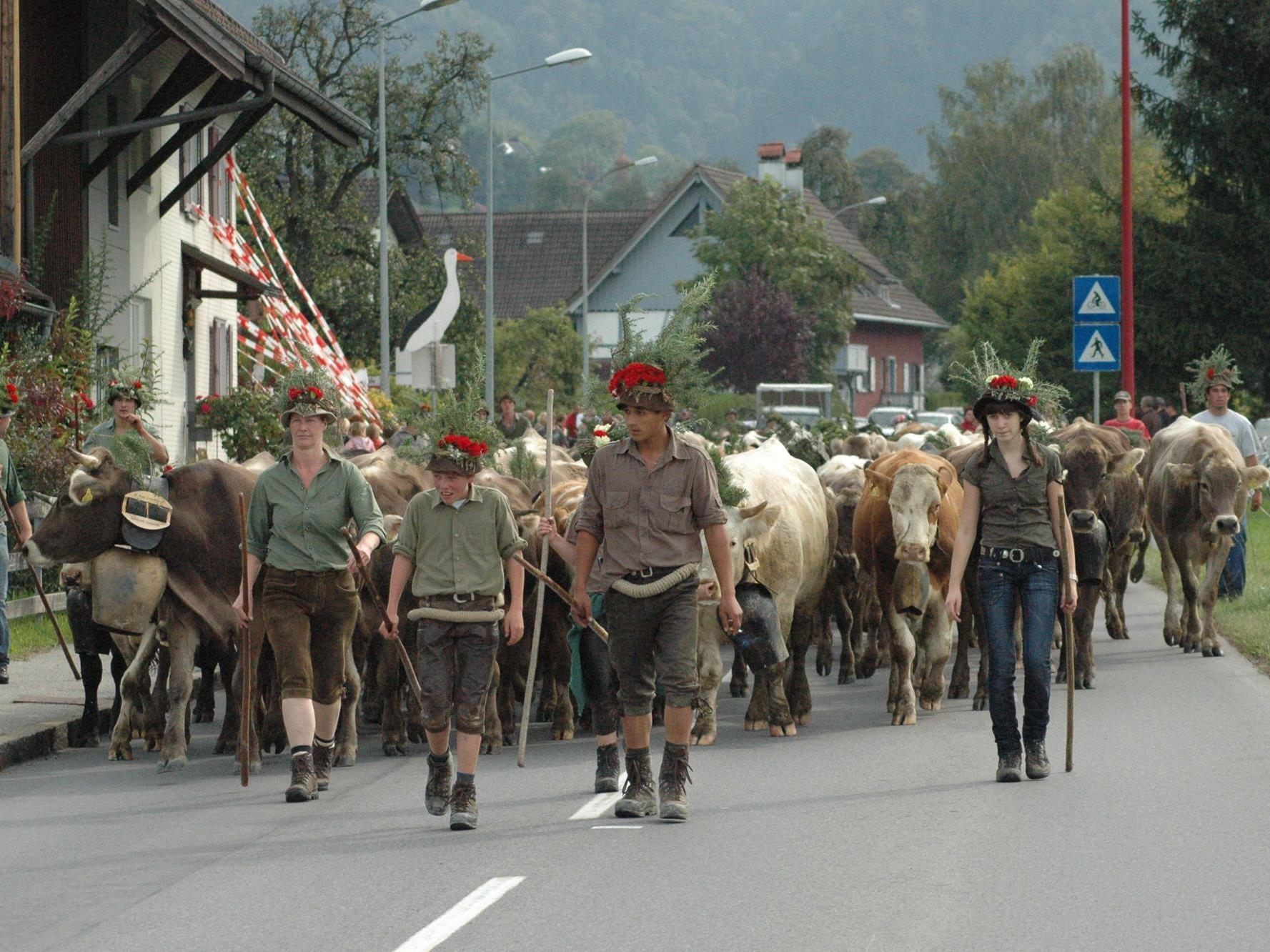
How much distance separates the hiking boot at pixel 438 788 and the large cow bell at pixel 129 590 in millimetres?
3092

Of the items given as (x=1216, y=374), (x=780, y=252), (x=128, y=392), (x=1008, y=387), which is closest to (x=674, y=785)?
(x=1008, y=387)

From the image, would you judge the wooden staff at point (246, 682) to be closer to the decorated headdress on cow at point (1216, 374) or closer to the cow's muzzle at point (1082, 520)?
the cow's muzzle at point (1082, 520)

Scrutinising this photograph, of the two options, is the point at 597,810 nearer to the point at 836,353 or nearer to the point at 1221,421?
the point at 1221,421

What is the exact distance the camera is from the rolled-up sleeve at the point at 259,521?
35.1ft

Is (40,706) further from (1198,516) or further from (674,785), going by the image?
(1198,516)

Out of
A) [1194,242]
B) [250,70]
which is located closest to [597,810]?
[250,70]

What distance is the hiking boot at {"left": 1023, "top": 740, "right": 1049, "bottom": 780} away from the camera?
10.9 metres

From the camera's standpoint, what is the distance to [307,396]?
10734 mm

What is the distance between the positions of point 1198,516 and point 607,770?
8778mm

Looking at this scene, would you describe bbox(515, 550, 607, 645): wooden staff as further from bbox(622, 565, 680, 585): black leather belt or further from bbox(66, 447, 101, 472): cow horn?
bbox(66, 447, 101, 472): cow horn

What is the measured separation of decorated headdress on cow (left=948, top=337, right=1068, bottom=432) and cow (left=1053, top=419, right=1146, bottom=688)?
432 mm

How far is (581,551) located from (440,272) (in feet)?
145

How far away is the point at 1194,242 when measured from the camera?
4256cm

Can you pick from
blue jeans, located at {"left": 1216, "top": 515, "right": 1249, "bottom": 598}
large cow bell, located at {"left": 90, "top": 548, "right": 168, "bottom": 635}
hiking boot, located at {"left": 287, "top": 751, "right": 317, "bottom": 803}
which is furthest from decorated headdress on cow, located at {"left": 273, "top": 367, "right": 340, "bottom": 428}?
blue jeans, located at {"left": 1216, "top": 515, "right": 1249, "bottom": 598}
